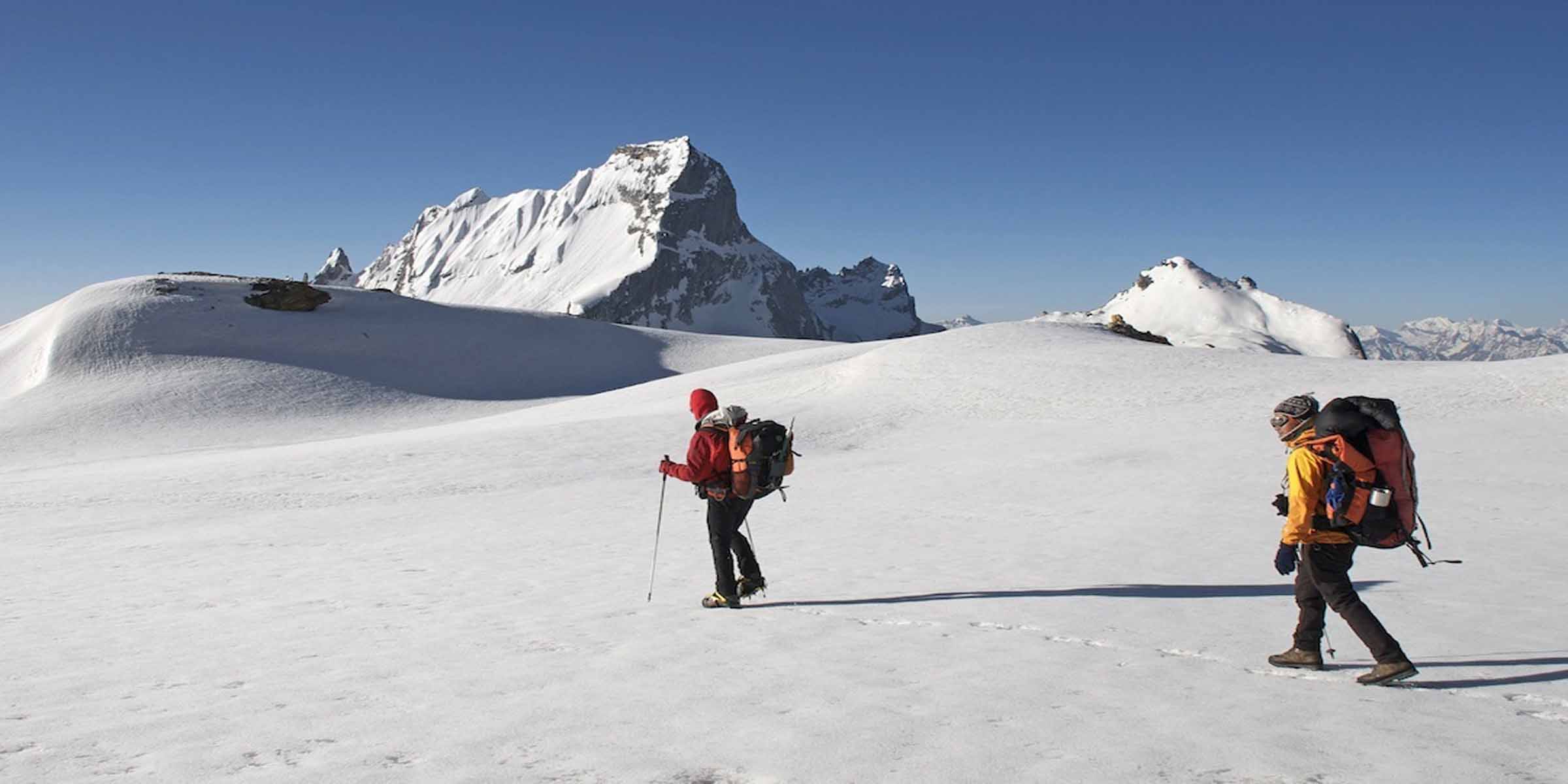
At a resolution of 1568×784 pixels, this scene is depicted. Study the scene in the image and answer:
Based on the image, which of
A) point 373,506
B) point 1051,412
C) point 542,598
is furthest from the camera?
point 1051,412

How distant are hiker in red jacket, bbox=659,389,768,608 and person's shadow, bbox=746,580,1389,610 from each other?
1.22 feet

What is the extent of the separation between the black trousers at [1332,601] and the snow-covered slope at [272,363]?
143 ft

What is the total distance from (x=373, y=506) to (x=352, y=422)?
2998cm

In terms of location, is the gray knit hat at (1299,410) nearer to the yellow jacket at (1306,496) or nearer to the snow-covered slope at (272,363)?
the yellow jacket at (1306,496)

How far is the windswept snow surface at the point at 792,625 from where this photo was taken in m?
4.82

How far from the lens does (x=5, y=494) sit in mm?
22078

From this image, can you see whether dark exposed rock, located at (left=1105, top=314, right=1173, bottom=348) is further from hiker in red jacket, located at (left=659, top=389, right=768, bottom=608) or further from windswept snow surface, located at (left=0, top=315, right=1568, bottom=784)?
hiker in red jacket, located at (left=659, top=389, right=768, bottom=608)

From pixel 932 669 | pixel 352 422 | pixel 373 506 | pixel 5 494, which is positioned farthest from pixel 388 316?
pixel 932 669

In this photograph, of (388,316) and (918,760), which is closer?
(918,760)

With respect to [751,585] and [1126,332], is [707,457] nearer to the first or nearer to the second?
[751,585]

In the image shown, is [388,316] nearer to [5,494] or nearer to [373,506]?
[5,494]

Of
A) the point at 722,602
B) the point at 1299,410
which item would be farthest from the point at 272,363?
the point at 1299,410

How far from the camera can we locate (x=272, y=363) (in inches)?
2190

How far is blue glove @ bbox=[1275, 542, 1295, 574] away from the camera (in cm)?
648
